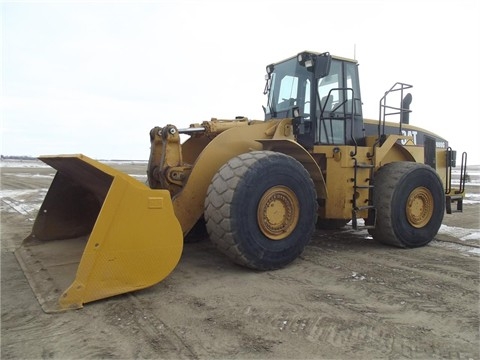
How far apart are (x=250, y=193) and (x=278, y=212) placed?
1.74 feet

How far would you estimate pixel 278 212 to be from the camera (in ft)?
15.8

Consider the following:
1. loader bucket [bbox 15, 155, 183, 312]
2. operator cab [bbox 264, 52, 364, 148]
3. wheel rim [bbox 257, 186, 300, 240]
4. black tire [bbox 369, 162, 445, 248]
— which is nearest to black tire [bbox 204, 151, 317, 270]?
wheel rim [bbox 257, 186, 300, 240]

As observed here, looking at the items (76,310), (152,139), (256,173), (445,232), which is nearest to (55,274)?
(76,310)

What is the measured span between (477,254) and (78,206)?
5662 millimetres

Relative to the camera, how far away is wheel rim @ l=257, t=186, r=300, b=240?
464 cm

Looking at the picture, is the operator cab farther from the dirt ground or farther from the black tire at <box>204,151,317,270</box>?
the dirt ground

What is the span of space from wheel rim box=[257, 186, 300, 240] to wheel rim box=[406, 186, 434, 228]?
91.1 inches

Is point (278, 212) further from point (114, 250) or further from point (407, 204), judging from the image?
point (407, 204)

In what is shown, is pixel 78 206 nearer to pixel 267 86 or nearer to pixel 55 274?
pixel 55 274

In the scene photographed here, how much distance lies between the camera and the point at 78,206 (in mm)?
5875

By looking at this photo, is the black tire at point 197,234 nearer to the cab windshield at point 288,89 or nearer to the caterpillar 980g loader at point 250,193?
the caterpillar 980g loader at point 250,193

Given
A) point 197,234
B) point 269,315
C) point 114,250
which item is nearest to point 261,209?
point 269,315

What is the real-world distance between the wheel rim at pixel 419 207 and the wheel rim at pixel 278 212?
91.1 inches

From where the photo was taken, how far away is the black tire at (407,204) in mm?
6078
